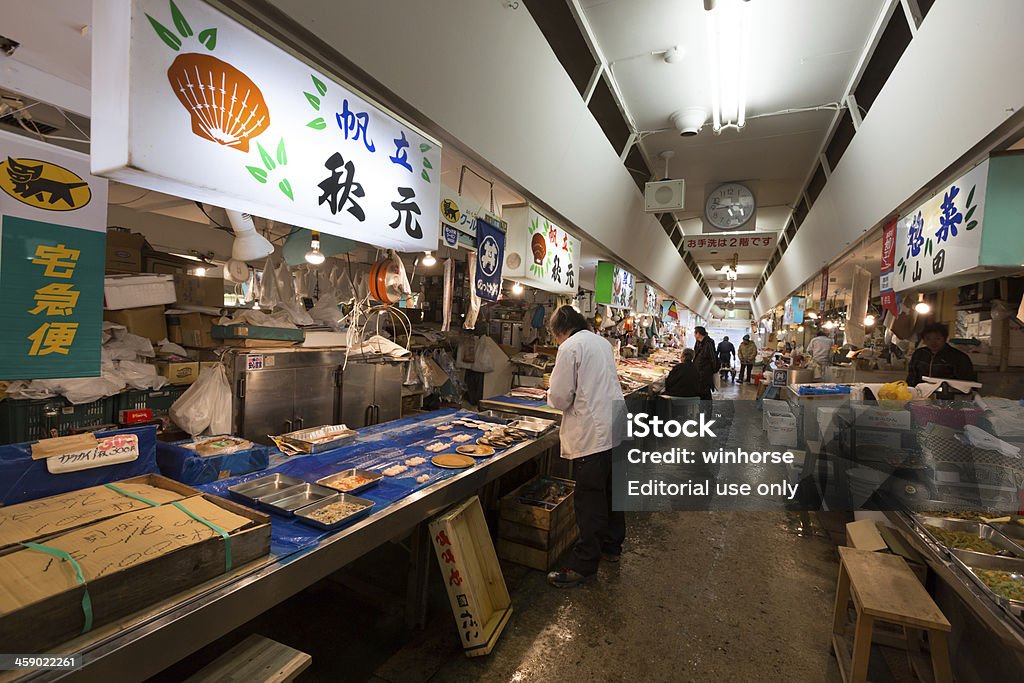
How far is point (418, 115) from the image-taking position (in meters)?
2.93

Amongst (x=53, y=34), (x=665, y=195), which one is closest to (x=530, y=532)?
(x=53, y=34)

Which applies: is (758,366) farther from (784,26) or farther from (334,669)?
(334,669)

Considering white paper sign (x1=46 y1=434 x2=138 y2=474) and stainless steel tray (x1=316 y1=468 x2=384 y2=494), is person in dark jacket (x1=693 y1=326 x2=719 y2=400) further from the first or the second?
white paper sign (x1=46 y1=434 x2=138 y2=474)

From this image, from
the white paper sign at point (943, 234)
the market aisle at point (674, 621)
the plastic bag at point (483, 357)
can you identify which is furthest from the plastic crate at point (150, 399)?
the white paper sign at point (943, 234)

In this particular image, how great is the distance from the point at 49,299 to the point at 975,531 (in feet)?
18.2

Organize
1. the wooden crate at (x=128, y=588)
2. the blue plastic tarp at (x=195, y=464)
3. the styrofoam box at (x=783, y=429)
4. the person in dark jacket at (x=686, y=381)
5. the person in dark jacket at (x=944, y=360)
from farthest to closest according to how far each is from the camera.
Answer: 1. the person in dark jacket at (x=686, y=381)
2. the styrofoam box at (x=783, y=429)
3. the person in dark jacket at (x=944, y=360)
4. the blue plastic tarp at (x=195, y=464)
5. the wooden crate at (x=128, y=588)

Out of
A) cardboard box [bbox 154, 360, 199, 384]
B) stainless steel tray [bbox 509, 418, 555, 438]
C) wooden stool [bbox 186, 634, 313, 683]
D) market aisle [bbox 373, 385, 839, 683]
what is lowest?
market aisle [bbox 373, 385, 839, 683]

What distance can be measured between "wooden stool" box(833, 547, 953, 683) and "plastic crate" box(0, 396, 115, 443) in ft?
19.8

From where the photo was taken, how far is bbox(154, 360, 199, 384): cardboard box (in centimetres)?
500

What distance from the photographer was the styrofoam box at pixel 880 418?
3.82m

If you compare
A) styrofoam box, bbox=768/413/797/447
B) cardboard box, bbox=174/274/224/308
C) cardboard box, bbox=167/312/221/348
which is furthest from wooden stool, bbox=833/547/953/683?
cardboard box, bbox=174/274/224/308

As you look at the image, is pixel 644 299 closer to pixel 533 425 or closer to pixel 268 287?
pixel 533 425

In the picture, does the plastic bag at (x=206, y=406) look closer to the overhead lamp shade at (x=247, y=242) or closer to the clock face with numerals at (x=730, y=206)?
the overhead lamp shade at (x=247, y=242)

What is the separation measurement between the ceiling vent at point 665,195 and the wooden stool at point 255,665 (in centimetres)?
670
